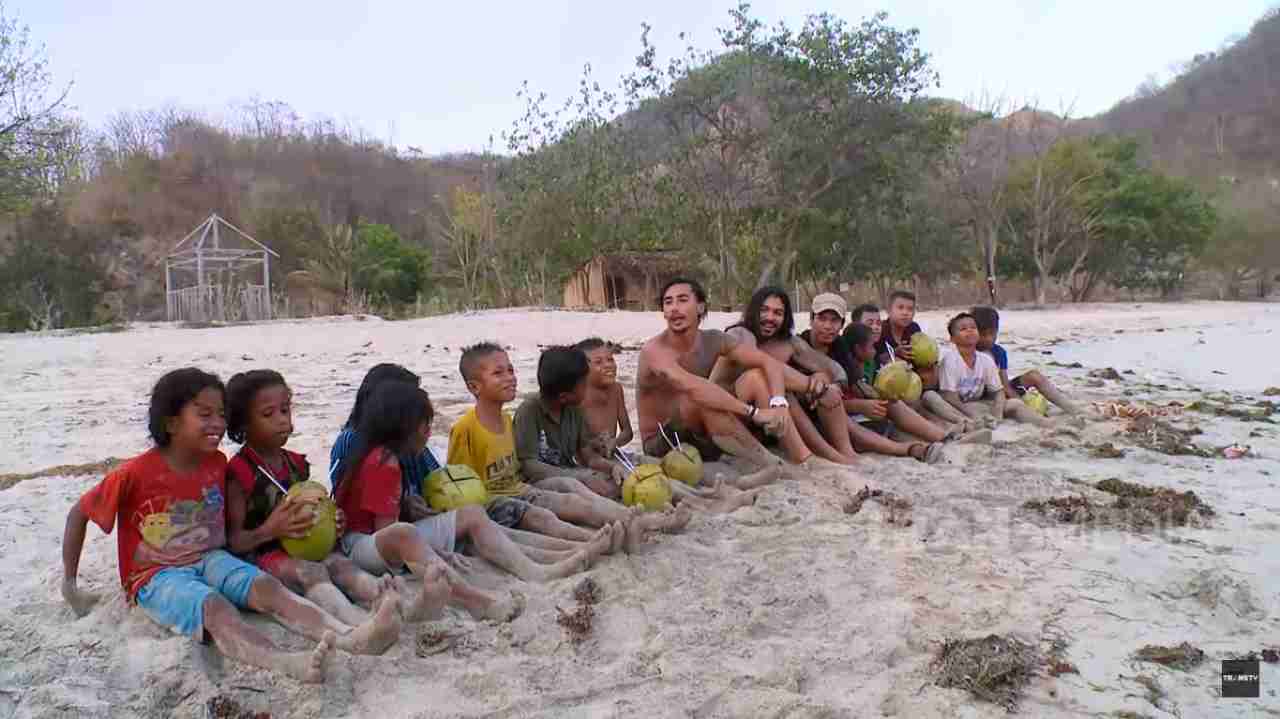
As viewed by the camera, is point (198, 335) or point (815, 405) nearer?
point (815, 405)

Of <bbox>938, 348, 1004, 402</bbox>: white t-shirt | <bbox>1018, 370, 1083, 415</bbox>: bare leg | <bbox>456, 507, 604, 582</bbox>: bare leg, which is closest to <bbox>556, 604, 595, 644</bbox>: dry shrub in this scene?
<bbox>456, 507, 604, 582</bbox>: bare leg

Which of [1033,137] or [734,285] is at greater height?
[1033,137]

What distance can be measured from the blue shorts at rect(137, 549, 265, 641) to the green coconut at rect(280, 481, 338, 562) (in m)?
0.18

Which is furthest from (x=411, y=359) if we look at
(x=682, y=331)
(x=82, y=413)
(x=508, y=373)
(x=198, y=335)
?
(x=508, y=373)

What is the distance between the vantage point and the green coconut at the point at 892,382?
5.36m

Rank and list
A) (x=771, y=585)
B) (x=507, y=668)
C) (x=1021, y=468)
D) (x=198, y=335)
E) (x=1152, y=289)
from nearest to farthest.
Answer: (x=507, y=668), (x=771, y=585), (x=1021, y=468), (x=198, y=335), (x=1152, y=289)

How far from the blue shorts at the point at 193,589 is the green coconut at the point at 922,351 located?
4416 millimetres

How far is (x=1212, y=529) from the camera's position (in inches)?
144

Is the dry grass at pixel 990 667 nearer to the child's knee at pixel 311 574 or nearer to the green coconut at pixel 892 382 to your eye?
the child's knee at pixel 311 574

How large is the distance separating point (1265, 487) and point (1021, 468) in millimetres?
1123

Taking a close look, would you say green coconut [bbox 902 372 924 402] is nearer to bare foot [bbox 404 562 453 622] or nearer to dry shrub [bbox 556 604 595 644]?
dry shrub [bbox 556 604 595 644]

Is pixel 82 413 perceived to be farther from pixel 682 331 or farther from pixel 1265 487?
pixel 1265 487

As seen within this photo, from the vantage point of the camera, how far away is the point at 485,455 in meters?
3.69

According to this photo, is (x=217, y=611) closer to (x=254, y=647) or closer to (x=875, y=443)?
(x=254, y=647)
